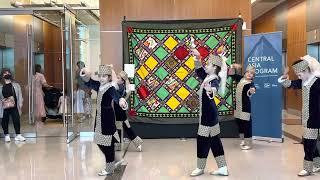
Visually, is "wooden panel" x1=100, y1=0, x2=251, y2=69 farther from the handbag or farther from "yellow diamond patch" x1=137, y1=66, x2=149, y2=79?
the handbag

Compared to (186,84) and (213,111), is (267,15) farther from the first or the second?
(213,111)

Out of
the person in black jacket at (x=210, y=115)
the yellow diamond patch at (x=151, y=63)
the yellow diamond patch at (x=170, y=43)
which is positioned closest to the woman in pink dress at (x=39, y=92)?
the yellow diamond patch at (x=151, y=63)

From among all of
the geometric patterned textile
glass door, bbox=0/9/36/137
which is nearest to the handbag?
glass door, bbox=0/9/36/137

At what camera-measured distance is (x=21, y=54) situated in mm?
10820

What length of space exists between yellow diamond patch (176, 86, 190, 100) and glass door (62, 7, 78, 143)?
222 centimetres

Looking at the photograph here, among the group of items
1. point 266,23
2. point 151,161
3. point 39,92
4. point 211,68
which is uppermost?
point 266,23

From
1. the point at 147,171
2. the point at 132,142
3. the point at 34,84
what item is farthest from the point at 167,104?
the point at 34,84

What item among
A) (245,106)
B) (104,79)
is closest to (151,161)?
(104,79)

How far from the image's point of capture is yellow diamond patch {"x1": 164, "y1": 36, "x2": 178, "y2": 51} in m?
9.00

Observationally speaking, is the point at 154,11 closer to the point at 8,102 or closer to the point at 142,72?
the point at 142,72

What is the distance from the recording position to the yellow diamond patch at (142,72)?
353 inches

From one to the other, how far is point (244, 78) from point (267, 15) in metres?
10.3

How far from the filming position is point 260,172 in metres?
6.02

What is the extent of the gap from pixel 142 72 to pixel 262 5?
8.41m
